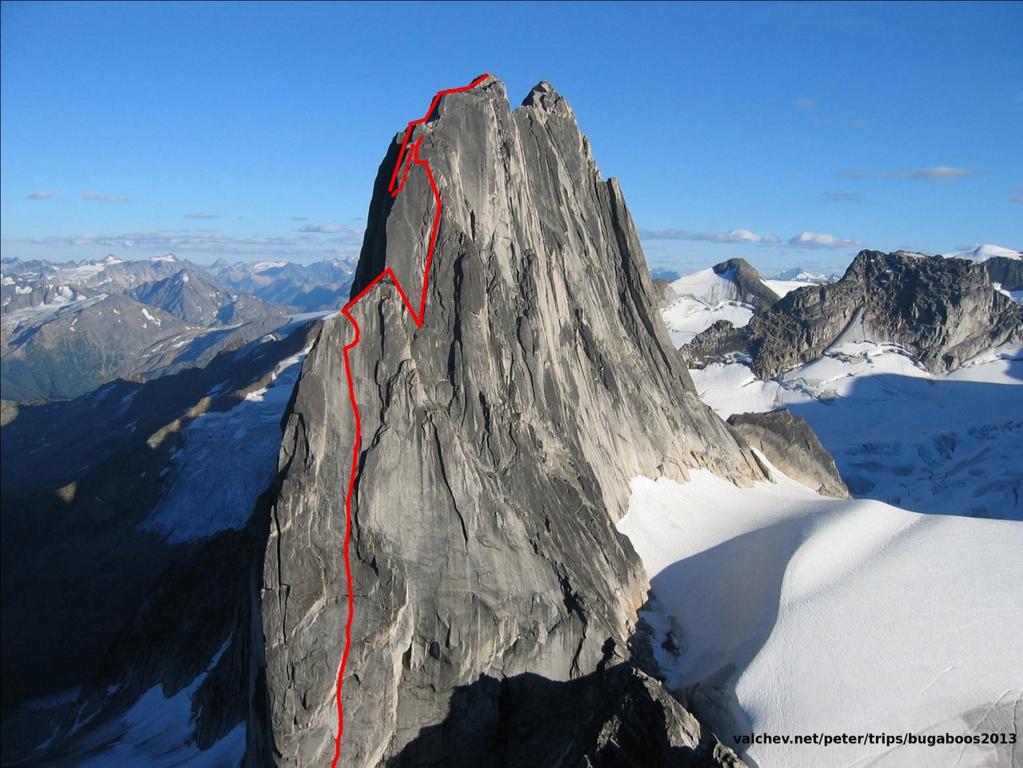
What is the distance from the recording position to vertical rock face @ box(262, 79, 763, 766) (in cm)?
3684

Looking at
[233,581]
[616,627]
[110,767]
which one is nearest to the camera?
[616,627]

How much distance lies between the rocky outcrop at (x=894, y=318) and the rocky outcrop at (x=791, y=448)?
7398 cm

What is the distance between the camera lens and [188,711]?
58.4 metres

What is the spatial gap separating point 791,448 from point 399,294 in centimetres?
5622

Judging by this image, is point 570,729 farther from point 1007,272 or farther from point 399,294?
point 1007,272

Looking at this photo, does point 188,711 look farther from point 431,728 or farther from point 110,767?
point 431,728

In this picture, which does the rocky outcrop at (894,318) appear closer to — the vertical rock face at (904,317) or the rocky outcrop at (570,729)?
the vertical rock face at (904,317)

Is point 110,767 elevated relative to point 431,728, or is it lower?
lower

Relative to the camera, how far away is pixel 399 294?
42719 mm

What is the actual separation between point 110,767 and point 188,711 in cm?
585

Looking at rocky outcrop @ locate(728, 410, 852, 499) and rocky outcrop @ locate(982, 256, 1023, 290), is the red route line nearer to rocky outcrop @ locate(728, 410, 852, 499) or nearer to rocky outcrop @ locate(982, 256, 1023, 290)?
rocky outcrop @ locate(728, 410, 852, 499)

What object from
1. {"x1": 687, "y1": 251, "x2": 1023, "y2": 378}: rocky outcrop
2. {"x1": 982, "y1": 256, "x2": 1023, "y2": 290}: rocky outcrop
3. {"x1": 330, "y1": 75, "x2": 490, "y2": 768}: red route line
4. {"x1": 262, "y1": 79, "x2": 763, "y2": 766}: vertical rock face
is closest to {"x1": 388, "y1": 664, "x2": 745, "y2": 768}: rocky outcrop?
{"x1": 262, "y1": 79, "x2": 763, "y2": 766}: vertical rock face

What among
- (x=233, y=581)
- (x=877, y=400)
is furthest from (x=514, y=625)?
(x=877, y=400)

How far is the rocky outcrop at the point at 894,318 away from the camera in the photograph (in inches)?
6348
